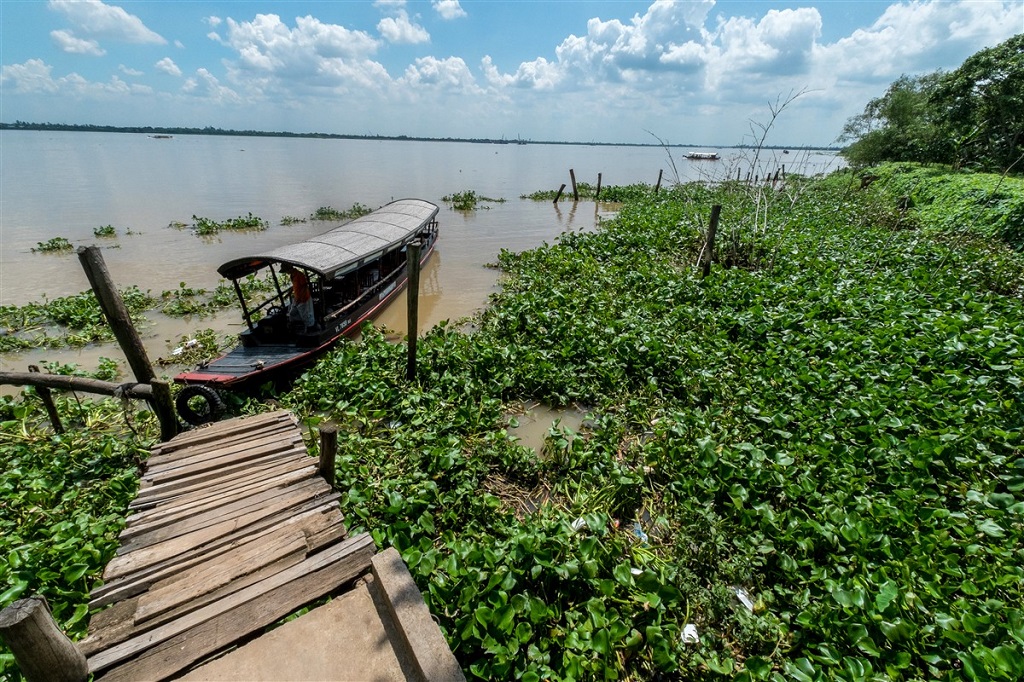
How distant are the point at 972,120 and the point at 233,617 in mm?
29225

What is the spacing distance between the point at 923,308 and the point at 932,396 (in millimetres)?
3088

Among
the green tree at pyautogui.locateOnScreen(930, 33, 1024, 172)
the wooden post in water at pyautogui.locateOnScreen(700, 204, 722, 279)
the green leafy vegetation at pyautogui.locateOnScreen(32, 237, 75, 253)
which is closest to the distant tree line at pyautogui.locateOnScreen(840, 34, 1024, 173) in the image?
the green tree at pyautogui.locateOnScreen(930, 33, 1024, 172)

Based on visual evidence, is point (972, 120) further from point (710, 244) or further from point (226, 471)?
point (226, 471)

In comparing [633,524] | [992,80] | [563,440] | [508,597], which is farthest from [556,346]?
[992,80]

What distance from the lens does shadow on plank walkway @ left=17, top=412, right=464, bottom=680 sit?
2740mm

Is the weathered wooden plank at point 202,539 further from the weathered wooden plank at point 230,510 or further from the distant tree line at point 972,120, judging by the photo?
the distant tree line at point 972,120

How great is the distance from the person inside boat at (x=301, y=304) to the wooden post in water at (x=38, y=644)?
6123 mm

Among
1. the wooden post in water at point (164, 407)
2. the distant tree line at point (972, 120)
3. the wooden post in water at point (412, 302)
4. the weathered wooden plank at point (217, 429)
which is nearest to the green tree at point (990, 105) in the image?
the distant tree line at point (972, 120)

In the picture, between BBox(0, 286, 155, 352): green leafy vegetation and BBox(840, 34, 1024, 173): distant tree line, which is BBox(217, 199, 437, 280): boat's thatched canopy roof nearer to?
BBox(0, 286, 155, 352): green leafy vegetation

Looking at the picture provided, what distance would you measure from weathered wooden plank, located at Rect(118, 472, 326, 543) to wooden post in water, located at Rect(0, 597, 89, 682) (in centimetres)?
143

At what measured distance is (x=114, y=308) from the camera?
4.91 meters

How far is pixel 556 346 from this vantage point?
303 inches

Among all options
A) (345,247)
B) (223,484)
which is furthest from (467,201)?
(223,484)

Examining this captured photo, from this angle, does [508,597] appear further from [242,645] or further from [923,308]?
[923,308]
